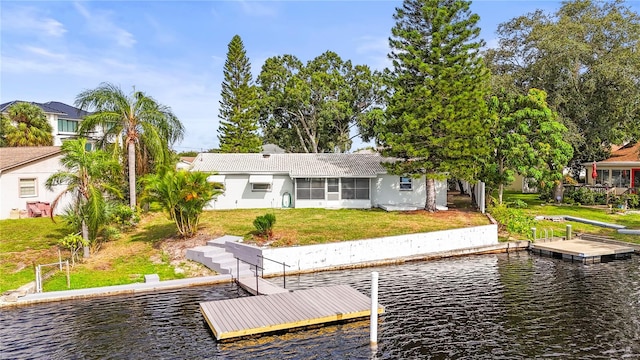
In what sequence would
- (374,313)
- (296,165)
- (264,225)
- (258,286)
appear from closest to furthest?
1. (374,313)
2. (258,286)
3. (264,225)
4. (296,165)

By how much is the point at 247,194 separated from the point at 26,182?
13.0 meters

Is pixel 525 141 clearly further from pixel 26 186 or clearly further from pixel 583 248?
pixel 26 186

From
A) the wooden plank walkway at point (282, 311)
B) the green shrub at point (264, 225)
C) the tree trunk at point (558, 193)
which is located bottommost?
the wooden plank walkway at point (282, 311)

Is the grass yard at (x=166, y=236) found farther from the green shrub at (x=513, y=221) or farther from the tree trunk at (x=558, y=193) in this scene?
the tree trunk at (x=558, y=193)

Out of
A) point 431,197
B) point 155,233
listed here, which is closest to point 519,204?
point 431,197

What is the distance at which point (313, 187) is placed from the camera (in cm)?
3048

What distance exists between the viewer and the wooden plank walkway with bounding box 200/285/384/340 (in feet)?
38.6

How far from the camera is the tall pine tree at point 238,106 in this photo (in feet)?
172

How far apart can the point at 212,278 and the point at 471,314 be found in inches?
364

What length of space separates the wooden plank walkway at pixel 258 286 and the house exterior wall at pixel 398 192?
15962mm

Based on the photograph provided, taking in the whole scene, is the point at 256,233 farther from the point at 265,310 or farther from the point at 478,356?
the point at 478,356

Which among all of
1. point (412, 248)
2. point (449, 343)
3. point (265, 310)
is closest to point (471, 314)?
point (449, 343)

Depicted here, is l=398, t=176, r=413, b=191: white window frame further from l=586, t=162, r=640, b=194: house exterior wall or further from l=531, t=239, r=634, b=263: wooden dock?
l=586, t=162, r=640, b=194: house exterior wall

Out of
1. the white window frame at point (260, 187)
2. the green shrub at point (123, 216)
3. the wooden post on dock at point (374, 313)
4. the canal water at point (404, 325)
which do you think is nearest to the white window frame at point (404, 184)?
the white window frame at point (260, 187)
